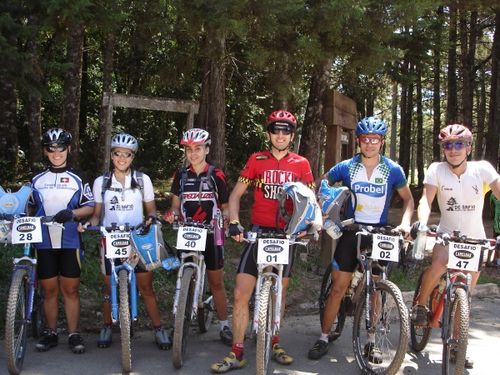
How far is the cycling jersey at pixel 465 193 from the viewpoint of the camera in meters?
5.03

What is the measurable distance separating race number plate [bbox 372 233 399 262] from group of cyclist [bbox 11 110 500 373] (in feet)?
0.61

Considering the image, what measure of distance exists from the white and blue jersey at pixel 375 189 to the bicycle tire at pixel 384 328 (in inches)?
25.9

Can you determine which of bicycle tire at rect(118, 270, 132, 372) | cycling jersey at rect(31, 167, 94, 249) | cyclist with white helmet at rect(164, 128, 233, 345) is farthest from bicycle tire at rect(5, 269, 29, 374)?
cyclist with white helmet at rect(164, 128, 233, 345)

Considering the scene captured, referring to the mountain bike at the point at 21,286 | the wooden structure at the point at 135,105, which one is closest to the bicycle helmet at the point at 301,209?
the mountain bike at the point at 21,286

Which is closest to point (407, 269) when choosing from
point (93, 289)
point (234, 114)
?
point (93, 289)

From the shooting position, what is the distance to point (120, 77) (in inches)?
886

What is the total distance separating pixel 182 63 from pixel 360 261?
8.83 m

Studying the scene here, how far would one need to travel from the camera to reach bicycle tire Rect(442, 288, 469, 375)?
172 inches

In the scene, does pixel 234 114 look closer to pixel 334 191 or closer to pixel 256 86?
pixel 256 86

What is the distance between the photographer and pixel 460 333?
14.5ft

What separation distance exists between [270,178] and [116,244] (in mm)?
1523

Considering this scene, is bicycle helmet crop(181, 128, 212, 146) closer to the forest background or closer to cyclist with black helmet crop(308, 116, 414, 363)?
cyclist with black helmet crop(308, 116, 414, 363)

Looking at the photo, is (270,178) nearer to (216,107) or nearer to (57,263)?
(57,263)

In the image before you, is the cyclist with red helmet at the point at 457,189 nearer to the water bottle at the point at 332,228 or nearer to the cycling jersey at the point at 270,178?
the water bottle at the point at 332,228
